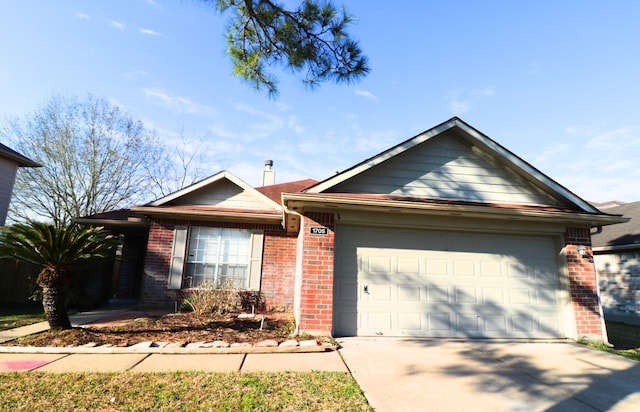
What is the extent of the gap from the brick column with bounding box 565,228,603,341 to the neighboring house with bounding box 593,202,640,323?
514 cm

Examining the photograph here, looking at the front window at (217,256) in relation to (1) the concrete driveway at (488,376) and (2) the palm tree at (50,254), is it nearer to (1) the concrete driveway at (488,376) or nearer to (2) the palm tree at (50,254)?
(2) the palm tree at (50,254)

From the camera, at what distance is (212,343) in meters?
5.30

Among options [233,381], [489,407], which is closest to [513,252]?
[489,407]

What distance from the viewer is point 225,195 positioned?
33.3ft

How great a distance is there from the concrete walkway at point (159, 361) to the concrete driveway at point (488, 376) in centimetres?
60

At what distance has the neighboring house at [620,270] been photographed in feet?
32.6

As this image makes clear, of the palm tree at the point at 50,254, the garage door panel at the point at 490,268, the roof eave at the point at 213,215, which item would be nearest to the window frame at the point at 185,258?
the roof eave at the point at 213,215

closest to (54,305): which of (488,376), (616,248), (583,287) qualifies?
(488,376)

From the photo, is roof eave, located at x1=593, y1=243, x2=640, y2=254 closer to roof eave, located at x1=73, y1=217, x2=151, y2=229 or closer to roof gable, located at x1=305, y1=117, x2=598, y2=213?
roof gable, located at x1=305, y1=117, x2=598, y2=213

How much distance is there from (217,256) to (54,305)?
4.08m

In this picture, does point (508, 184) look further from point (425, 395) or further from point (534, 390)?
point (425, 395)

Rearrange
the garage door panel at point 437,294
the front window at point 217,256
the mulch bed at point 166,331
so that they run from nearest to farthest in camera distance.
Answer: the mulch bed at point 166,331 < the garage door panel at point 437,294 < the front window at point 217,256

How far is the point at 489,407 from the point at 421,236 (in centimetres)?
351

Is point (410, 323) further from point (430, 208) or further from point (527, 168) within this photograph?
point (527, 168)
